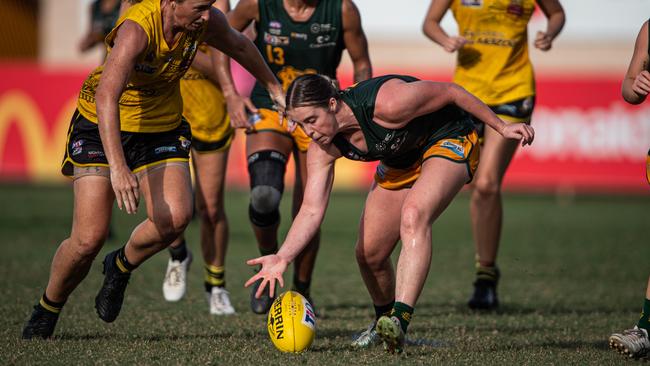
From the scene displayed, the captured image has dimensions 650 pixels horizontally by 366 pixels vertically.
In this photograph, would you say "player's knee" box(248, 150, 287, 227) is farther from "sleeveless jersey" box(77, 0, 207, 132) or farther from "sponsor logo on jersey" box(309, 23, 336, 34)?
"sleeveless jersey" box(77, 0, 207, 132)

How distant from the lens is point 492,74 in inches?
327

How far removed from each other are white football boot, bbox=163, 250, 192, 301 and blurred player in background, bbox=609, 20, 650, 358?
3585 mm

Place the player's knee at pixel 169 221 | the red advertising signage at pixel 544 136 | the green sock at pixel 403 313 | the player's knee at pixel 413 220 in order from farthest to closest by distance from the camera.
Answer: the red advertising signage at pixel 544 136 → the player's knee at pixel 169 221 → the player's knee at pixel 413 220 → the green sock at pixel 403 313

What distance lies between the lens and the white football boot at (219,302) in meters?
7.40

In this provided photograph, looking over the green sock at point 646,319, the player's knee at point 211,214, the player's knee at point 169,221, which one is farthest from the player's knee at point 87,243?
the green sock at point 646,319

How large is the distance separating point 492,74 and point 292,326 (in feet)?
11.7

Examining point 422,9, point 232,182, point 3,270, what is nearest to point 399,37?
point 422,9

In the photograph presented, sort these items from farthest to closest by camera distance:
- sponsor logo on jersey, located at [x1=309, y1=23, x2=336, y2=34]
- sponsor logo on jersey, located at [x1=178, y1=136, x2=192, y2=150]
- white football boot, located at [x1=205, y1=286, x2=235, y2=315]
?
1. sponsor logo on jersey, located at [x1=309, y1=23, x2=336, y2=34]
2. white football boot, located at [x1=205, y1=286, x2=235, y2=315]
3. sponsor logo on jersey, located at [x1=178, y1=136, x2=192, y2=150]

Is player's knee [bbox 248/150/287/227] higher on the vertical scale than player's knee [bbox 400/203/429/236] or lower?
lower

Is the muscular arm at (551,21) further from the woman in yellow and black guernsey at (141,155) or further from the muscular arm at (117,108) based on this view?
the muscular arm at (117,108)

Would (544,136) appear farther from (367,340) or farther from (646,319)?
(367,340)

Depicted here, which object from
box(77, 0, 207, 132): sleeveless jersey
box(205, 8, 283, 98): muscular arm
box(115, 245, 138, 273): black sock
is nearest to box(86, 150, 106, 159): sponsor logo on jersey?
box(77, 0, 207, 132): sleeveless jersey

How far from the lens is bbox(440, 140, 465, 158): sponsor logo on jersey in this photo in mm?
5875

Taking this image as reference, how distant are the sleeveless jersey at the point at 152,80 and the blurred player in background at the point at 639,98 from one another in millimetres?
2579
